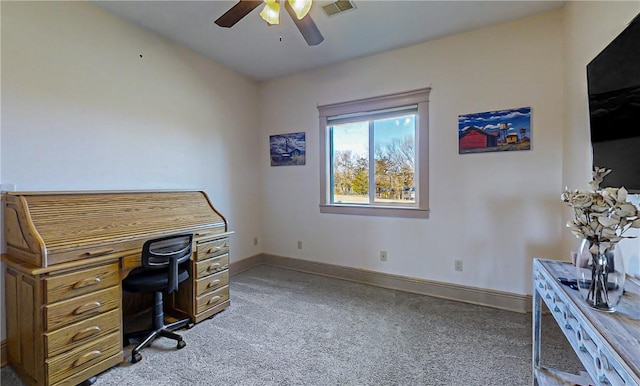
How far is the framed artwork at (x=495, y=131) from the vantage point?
2600mm

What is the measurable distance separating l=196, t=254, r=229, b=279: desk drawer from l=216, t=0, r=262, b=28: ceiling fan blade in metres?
2.00

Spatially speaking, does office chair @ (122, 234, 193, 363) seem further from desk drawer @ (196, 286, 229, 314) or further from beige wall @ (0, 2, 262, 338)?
beige wall @ (0, 2, 262, 338)

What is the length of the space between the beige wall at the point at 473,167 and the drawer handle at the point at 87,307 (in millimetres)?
2474

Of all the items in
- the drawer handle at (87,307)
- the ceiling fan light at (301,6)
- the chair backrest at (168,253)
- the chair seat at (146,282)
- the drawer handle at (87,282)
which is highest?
the ceiling fan light at (301,6)

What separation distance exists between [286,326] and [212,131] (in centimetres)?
250

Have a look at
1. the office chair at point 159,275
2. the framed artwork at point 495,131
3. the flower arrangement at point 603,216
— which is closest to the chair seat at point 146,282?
the office chair at point 159,275

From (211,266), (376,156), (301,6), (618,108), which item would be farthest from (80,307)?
(618,108)

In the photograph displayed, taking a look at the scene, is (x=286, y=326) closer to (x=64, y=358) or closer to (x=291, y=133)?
(x=64, y=358)

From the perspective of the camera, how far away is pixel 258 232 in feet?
13.8

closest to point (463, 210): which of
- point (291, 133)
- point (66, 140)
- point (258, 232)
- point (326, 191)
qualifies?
point (326, 191)

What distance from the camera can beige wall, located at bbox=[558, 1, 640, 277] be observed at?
5.44 ft

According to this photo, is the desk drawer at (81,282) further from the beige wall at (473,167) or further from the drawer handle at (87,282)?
the beige wall at (473,167)

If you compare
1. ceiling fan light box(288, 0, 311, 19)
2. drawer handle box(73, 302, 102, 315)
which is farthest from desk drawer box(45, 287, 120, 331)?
ceiling fan light box(288, 0, 311, 19)

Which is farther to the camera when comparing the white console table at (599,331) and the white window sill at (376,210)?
the white window sill at (376,210)
